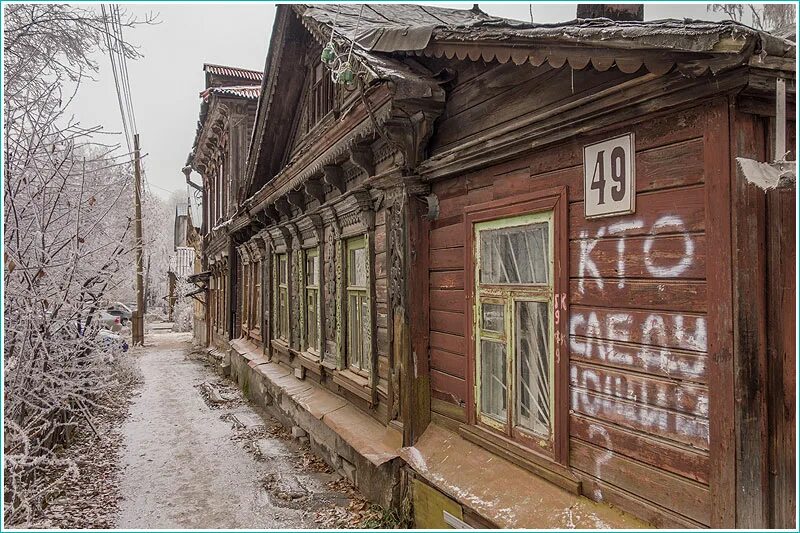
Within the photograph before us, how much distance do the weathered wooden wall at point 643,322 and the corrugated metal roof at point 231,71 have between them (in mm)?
14982

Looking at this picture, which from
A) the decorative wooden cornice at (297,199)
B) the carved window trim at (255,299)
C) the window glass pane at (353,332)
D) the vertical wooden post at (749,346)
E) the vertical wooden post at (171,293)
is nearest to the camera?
the vertical wooden post at (749,346)

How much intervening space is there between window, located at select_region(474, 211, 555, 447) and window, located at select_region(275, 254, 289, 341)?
5.94 m

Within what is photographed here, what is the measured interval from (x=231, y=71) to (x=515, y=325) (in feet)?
51.1

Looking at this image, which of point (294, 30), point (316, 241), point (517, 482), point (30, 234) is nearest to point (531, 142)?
point (517, 482)

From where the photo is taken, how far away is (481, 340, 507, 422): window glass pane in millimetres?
3996

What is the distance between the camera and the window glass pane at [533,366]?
361cm

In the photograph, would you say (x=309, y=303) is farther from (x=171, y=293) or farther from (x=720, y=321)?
(x=171, y=293)

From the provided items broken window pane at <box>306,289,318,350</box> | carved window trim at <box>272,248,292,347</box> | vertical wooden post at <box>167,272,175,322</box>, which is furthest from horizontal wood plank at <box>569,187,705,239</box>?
vertical wooden post at <box>167,272,175,322</box>

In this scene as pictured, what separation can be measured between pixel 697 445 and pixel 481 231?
2.08 m

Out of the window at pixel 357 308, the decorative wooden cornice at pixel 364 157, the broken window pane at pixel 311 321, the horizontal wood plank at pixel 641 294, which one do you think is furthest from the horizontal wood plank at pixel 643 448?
the broken window pane at pixel 311 321

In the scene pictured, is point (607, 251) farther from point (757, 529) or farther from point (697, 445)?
point (757, 529)

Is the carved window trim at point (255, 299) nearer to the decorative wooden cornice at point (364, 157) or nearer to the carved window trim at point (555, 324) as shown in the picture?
the decorative wooden cornice at point (364, 157)

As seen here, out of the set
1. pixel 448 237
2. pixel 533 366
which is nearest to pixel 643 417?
pixel 533 366

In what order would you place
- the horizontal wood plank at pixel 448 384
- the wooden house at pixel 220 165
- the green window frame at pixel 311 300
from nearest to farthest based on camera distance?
the horizontal wood plank at pixel 448 384
the green window frame at pixel 311 300
the wooden house at pixel 220 165
